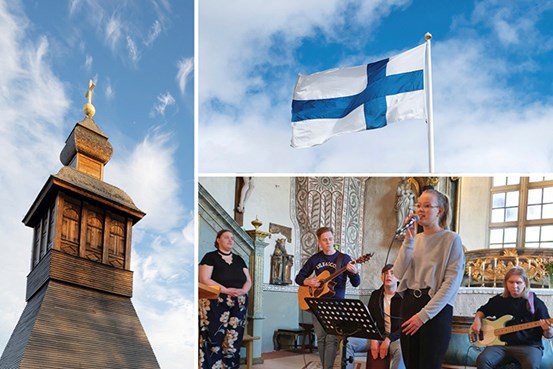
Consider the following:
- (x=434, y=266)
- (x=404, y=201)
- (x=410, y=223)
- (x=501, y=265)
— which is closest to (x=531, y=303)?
(x=501, y=265)

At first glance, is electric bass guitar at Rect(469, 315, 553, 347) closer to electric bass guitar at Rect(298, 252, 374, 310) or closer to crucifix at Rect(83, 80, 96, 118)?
electric bass guitar at Rect(298, 252, 374, 310)

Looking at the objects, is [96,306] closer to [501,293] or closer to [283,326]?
[283,326]

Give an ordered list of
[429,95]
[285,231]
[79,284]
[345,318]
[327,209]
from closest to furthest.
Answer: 1. [345,318]
2. [327,209]
3. [285,231]
4. [429,95]
5. [79,284]

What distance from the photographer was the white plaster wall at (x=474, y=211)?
6434 millimetres

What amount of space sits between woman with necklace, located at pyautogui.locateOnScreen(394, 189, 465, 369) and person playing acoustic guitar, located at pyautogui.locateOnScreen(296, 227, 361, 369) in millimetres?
539

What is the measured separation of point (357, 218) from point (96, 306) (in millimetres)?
11582

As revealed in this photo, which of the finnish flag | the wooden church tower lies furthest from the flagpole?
the wooden church tower

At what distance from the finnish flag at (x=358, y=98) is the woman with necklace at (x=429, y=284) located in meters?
2.62

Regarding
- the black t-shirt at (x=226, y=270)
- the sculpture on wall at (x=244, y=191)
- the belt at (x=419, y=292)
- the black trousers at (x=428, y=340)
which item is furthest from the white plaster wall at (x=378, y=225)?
the black t-shirt at (x=226, y=270)

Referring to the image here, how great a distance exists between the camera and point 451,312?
6281 millimetres

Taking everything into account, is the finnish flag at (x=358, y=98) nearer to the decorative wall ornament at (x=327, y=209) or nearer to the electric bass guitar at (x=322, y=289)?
the decorative wall ornament at (x=327, y=209)

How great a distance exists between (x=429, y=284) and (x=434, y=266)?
156 mm

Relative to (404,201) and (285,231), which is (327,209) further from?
(404,201)

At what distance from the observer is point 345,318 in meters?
6.08
